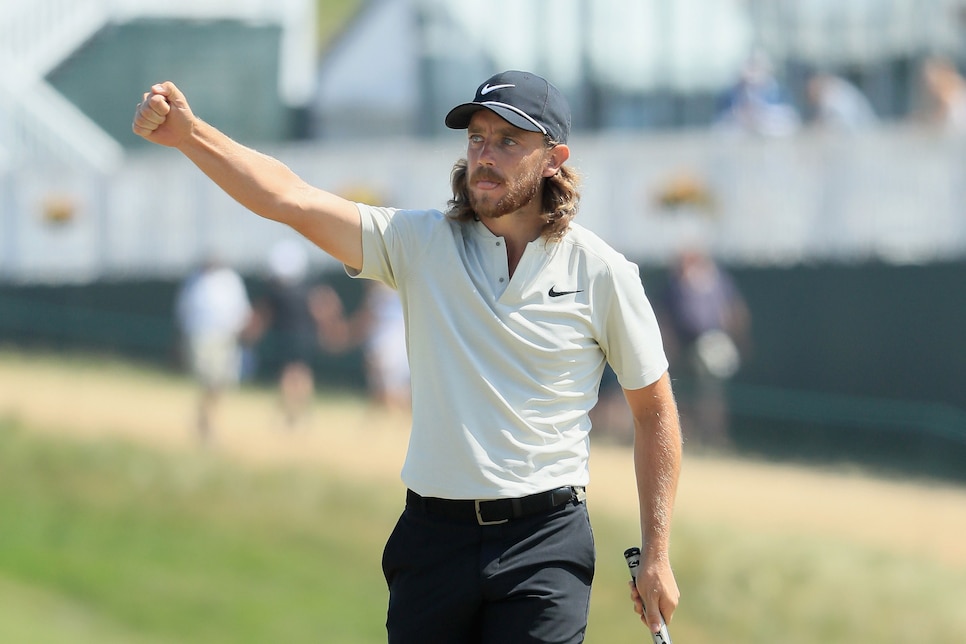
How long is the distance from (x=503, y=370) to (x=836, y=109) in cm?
1382

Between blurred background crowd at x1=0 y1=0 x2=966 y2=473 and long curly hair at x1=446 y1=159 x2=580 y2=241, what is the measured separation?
8239mm

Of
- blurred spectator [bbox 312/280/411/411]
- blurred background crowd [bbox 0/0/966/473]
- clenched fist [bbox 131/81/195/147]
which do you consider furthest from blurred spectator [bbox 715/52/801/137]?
clenched fist [bbox 131/81/195/147]

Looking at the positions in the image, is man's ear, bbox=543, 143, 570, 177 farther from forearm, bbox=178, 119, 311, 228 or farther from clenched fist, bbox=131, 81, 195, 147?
clenched fist, bbox=131, 81, 195, 147

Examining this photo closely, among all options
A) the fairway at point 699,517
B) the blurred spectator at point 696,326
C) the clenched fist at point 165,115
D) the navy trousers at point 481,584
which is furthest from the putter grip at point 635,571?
the blurred spectator at point 696,326

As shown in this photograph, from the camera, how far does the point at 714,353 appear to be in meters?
14.3

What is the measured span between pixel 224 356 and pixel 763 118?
6904 mm

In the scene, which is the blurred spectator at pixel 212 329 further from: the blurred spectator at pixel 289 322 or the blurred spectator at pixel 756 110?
the blurred spectator at pixel 756 110

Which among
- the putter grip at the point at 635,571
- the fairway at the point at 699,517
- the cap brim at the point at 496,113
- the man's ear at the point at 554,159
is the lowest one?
the fairway at the point at 699,517

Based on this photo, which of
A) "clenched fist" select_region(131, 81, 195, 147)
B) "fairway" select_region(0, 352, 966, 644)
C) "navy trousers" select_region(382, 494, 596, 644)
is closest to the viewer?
"clenched fist" select_region(131, 81, 195, 147)

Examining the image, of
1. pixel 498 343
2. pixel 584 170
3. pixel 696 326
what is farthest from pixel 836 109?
pixel 498 343

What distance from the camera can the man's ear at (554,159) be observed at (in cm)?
390

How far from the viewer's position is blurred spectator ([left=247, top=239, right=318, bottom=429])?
1409 cm

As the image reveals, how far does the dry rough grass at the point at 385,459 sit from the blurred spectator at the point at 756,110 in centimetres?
557

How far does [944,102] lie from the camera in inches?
630
